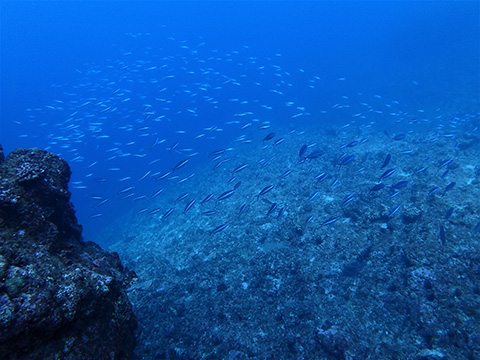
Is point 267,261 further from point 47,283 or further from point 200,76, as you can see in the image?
point 200,76

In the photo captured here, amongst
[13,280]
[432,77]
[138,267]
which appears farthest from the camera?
[432,77]

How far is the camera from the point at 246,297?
7.44 m

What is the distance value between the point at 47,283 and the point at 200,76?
102302 millimetres

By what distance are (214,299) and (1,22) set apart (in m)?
187

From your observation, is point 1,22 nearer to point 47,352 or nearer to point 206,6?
point 206,6

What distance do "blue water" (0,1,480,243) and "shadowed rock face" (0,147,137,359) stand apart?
6.98 metres

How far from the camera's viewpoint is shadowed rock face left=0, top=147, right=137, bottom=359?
2.71 metres

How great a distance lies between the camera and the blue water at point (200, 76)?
28297 mm

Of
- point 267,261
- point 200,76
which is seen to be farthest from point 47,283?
point 200,76

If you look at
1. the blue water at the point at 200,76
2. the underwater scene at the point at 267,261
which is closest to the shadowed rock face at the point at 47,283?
the underwater scene at the point at 267,261

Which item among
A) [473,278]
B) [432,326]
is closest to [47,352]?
[432,326]

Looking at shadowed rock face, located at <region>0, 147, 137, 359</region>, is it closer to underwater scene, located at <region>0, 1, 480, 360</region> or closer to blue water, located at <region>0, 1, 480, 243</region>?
underwater scene, located at <region>0, 1, 480, 360</region>

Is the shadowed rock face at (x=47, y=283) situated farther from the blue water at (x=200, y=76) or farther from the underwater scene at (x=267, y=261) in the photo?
the blue water at (x=200, y=76)

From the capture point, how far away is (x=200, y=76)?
9575 centimetres
